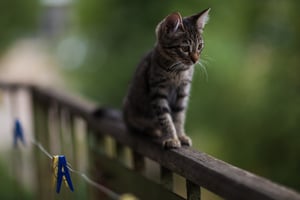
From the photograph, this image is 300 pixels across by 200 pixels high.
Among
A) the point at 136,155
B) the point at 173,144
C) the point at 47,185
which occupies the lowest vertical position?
the point at 47,185

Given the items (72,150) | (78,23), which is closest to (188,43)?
(72,150)

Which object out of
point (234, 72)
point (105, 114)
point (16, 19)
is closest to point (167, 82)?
point (105, 114)

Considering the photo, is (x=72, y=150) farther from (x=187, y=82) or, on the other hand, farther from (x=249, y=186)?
(x=249, y=186)

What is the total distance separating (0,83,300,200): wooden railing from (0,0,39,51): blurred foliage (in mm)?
950

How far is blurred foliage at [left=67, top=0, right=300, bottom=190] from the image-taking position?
2449 mm

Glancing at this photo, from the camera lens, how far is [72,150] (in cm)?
208

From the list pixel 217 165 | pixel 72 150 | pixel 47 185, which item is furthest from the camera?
pixel 47 185

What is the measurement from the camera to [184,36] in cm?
141

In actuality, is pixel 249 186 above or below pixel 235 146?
above

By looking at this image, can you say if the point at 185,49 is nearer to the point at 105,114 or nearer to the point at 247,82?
the point at 105,114

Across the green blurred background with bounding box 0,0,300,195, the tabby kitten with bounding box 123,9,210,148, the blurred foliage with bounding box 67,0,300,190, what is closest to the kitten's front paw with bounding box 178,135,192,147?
the tabby kitten with bounding box 123,9,210,148

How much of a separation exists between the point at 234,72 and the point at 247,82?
0.12 metres

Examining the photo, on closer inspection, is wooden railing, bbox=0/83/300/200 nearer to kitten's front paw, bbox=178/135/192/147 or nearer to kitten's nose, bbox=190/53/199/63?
kitten's front paw, bbox=178/135/192/147

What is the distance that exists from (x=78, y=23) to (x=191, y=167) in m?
2.07
